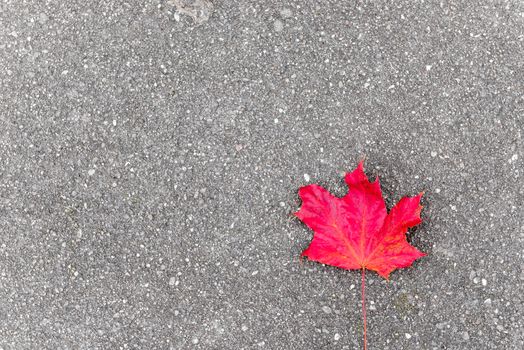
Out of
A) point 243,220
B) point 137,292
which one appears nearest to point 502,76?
point 243,220

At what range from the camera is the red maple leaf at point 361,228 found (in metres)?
2.02

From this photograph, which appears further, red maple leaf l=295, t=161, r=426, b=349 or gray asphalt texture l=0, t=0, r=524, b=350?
gray asphalt texture l=0, t=0, r=524, b=350

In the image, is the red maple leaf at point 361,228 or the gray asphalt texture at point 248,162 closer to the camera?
the red maple leaf at point 361,228

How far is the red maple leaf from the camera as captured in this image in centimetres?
202

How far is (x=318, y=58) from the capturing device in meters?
2.22

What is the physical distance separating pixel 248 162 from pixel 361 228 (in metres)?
0.58

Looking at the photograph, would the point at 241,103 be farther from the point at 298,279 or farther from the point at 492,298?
the point at 492,298

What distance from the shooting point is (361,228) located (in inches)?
79.0

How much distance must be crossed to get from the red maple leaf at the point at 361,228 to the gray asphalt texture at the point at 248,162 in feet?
0.36

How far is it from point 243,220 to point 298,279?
358 millimetres

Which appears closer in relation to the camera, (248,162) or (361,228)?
(361,228)

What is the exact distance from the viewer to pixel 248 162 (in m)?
2.22

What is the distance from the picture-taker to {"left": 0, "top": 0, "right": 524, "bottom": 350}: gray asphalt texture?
2.20 m

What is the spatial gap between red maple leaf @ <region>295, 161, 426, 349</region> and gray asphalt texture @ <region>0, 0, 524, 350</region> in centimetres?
11
